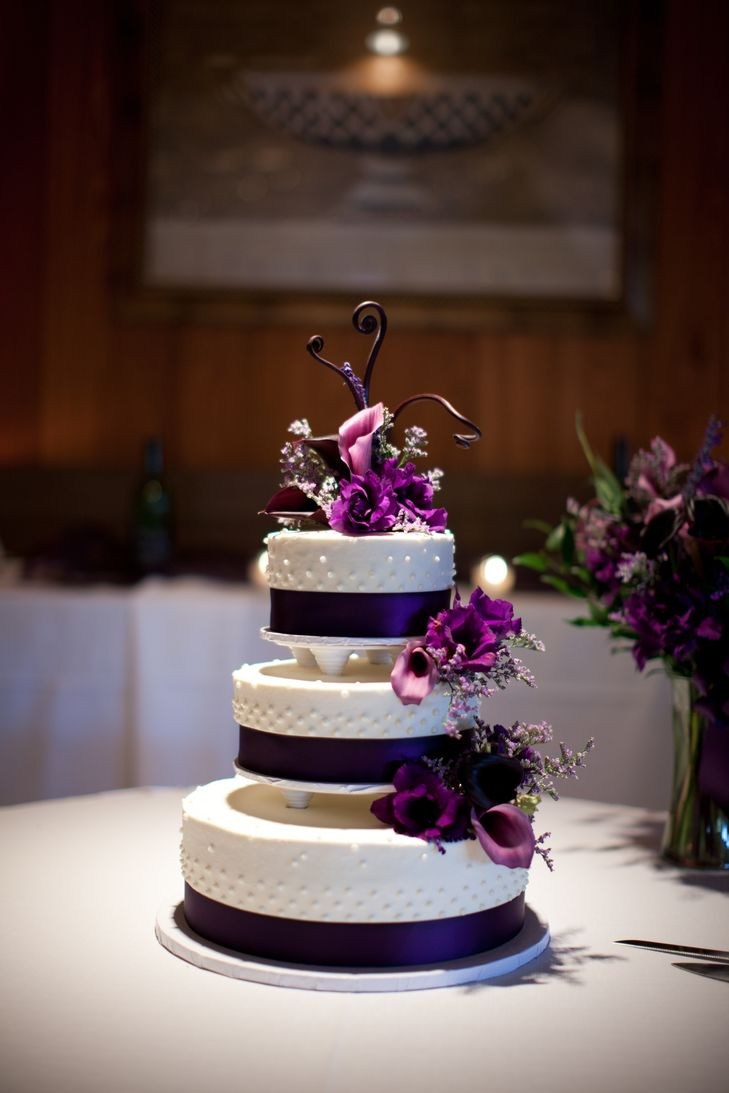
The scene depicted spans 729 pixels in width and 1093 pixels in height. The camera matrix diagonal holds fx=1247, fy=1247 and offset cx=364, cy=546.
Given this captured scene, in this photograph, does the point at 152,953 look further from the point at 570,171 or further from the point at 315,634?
the point at 570,171

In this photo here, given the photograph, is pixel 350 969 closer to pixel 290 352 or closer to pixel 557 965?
pixel 557 965

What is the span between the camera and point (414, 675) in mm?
1014

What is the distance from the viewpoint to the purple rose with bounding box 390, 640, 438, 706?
998 millimetres

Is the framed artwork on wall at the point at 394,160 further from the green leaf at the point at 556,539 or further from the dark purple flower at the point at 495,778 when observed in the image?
the dark purple flower at the point at 495,778

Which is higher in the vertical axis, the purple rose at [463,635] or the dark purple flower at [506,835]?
the purple rose at [463,635]

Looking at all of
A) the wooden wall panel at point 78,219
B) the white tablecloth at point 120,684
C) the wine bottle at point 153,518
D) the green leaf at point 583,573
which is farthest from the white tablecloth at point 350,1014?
the wooden wall panel at point 78,219

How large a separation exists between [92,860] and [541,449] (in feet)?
7.32

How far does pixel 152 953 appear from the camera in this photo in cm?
99

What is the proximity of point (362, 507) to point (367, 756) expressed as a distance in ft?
0.70

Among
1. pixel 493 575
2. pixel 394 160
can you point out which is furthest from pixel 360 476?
pixel 394 160

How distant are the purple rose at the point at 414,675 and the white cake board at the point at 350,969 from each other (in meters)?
0.21

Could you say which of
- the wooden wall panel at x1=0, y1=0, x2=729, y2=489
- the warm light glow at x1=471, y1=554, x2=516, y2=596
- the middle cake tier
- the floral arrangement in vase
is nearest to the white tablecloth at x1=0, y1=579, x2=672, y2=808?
the warm light glow at x1=471, y1=554, x2=516, y2=596

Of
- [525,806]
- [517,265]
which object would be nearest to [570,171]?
[517,265]

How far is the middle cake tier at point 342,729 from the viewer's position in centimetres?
103
